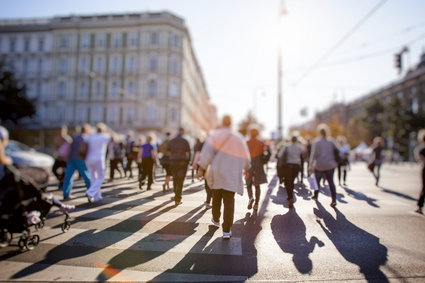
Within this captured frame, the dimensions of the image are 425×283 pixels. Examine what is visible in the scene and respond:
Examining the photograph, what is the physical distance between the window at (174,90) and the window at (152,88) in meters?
2.23

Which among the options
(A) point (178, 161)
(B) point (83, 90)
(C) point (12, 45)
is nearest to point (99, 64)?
(B) point (83, 90)

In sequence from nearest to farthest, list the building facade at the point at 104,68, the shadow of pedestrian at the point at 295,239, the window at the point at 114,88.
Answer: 1. the shadow of pedestrian at the point at 295,239
2. the building facade at the point at 104,68
3. the window at the point at 114,88

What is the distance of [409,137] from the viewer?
48.2m

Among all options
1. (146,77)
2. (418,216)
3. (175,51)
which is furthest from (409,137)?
(418,216)

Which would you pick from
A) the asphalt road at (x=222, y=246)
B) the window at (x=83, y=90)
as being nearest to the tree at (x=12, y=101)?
the window at (x=83, y=90)

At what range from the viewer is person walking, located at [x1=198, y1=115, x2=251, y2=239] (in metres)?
5.14

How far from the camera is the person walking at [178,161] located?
7.69 metres

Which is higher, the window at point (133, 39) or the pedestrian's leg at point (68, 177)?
the window at point (133, 39)

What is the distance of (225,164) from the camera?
521 centimetres

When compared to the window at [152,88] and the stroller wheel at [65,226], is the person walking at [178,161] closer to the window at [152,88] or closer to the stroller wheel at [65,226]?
the stroller wheel at [65,226]

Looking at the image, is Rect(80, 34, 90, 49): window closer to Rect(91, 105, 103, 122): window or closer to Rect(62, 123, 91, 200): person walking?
Rect(91, 105, 103, 122): window

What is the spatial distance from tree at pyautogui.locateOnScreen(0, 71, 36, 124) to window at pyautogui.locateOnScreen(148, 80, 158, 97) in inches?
654

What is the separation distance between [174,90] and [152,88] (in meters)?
3.30

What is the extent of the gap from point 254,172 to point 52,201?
4.41m
